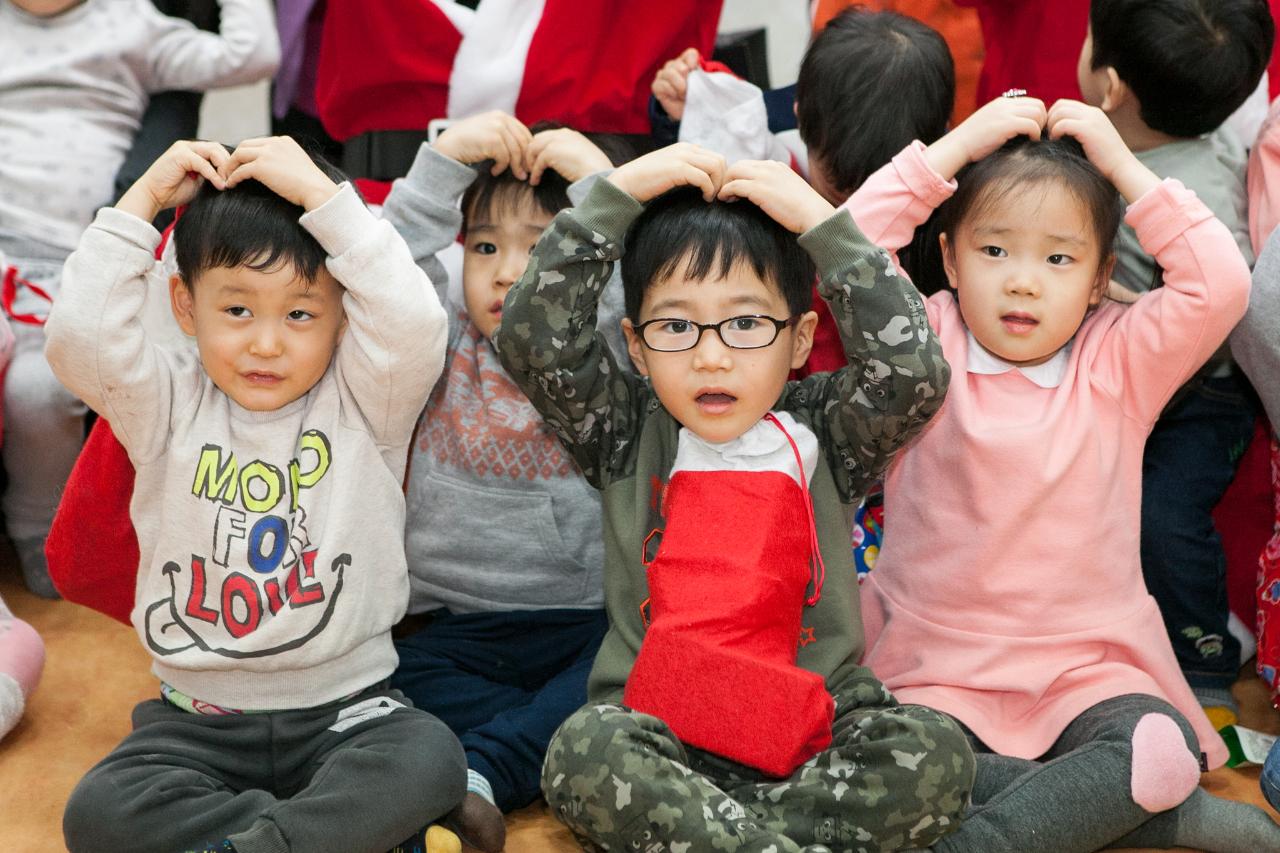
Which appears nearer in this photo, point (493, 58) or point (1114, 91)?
point (1114, 91)

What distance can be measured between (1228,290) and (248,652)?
3.51 feet

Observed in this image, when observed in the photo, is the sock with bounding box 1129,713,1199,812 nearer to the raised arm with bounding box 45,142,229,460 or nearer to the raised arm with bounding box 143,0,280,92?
the raised arm with bounding box 45,142,229,460

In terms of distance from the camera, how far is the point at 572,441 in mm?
1409

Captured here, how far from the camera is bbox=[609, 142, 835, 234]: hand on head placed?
4.37 ft

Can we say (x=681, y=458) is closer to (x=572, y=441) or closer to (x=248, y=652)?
(x=572, y=441)

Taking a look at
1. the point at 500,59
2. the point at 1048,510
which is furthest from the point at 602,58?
the point at 1048,510

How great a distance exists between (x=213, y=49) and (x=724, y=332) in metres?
1.15

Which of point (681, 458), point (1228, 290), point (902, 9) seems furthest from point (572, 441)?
point (902, 9)

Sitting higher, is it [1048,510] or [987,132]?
[987,132]

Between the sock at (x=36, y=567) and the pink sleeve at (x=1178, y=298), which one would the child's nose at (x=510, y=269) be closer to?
the pink sleeve at (x=1178, y=298)

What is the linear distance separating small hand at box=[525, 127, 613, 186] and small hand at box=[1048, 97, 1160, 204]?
1.70 feet

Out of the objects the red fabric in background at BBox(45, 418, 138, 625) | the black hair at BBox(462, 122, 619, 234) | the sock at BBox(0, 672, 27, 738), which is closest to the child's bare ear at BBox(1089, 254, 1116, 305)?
the black hair at BBox(462, 122, 619, 234)

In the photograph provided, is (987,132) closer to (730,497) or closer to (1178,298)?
(1178,298)

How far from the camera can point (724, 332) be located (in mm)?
1354
